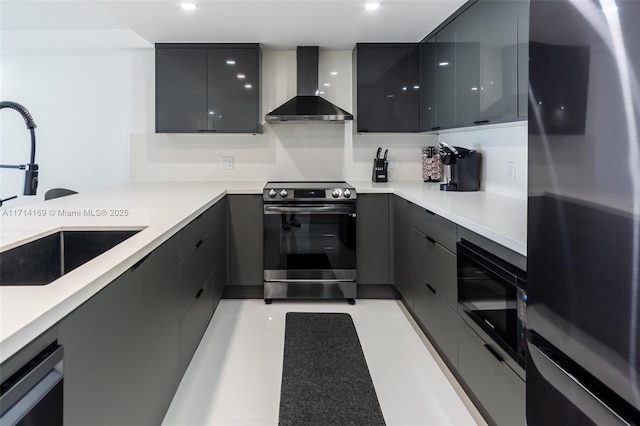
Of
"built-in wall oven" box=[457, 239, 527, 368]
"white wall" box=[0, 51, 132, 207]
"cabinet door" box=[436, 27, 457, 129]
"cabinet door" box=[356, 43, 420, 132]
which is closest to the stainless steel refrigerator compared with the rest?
"built-in wall oven" box=[457, 239, 527, 368]

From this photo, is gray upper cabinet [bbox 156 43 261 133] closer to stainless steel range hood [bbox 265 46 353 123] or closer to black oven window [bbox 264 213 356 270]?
stainless steel range hood [bbox 265 46 353 123]

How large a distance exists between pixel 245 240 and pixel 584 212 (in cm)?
260

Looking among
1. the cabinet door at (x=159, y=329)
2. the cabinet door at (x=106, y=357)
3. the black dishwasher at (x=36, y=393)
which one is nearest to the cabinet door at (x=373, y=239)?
the cabinet door at (x=159, y=329)

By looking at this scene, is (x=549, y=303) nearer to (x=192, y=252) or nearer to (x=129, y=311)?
(x=129, y=311)

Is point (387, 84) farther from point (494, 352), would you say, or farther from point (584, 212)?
point (584, 212)

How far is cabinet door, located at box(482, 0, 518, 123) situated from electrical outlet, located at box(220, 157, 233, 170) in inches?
87.6

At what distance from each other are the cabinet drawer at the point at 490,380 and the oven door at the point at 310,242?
1343 mm

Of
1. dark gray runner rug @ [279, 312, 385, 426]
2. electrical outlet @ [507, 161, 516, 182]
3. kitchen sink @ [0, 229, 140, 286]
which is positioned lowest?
dark gray runner rug @ [279, 312, 385, 426]

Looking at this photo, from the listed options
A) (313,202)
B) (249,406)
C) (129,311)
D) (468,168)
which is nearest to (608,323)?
(129,311)

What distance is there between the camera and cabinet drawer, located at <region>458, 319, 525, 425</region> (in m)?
1.33

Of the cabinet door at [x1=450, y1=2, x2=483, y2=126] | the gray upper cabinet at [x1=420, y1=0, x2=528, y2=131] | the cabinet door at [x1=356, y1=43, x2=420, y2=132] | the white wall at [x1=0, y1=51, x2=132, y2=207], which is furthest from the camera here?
the white wall at [x1=0, y1=51, x2=132, y2=207]

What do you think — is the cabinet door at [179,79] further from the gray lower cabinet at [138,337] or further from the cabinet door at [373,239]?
the cabinet door at [373,239]

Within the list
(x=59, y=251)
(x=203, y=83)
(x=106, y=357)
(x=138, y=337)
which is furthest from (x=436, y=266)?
(x=203, y=83)

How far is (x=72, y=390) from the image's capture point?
2.73 ft
